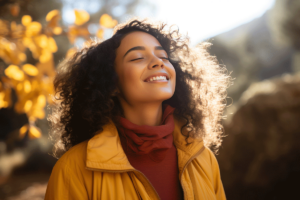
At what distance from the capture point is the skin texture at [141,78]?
5.03ft

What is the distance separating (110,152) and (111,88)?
1.67ft

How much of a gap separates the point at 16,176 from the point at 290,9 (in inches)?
368

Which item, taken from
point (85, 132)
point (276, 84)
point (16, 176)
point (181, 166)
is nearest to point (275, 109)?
point (276, 84)

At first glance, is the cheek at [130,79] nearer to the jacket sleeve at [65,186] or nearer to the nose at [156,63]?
the nose at [156,63]

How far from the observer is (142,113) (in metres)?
1.64

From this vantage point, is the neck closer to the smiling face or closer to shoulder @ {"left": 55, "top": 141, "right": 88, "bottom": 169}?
the smiling face

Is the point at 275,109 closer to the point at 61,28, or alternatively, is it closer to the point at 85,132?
the point at 85,132

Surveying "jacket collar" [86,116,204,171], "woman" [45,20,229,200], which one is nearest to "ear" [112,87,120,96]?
"woman" [45,20,229,200]

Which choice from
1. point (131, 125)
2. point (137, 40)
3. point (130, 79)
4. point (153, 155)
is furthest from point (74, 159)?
point (137, 40)

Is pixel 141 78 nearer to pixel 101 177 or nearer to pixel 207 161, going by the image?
pixel 101 177

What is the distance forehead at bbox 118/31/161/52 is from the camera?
5.48 ft

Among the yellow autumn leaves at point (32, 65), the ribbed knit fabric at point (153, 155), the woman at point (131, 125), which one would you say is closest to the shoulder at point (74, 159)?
the woman at point (131, 125)

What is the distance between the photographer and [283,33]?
5117 mm

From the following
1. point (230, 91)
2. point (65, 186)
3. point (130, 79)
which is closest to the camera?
point (65, 186)
